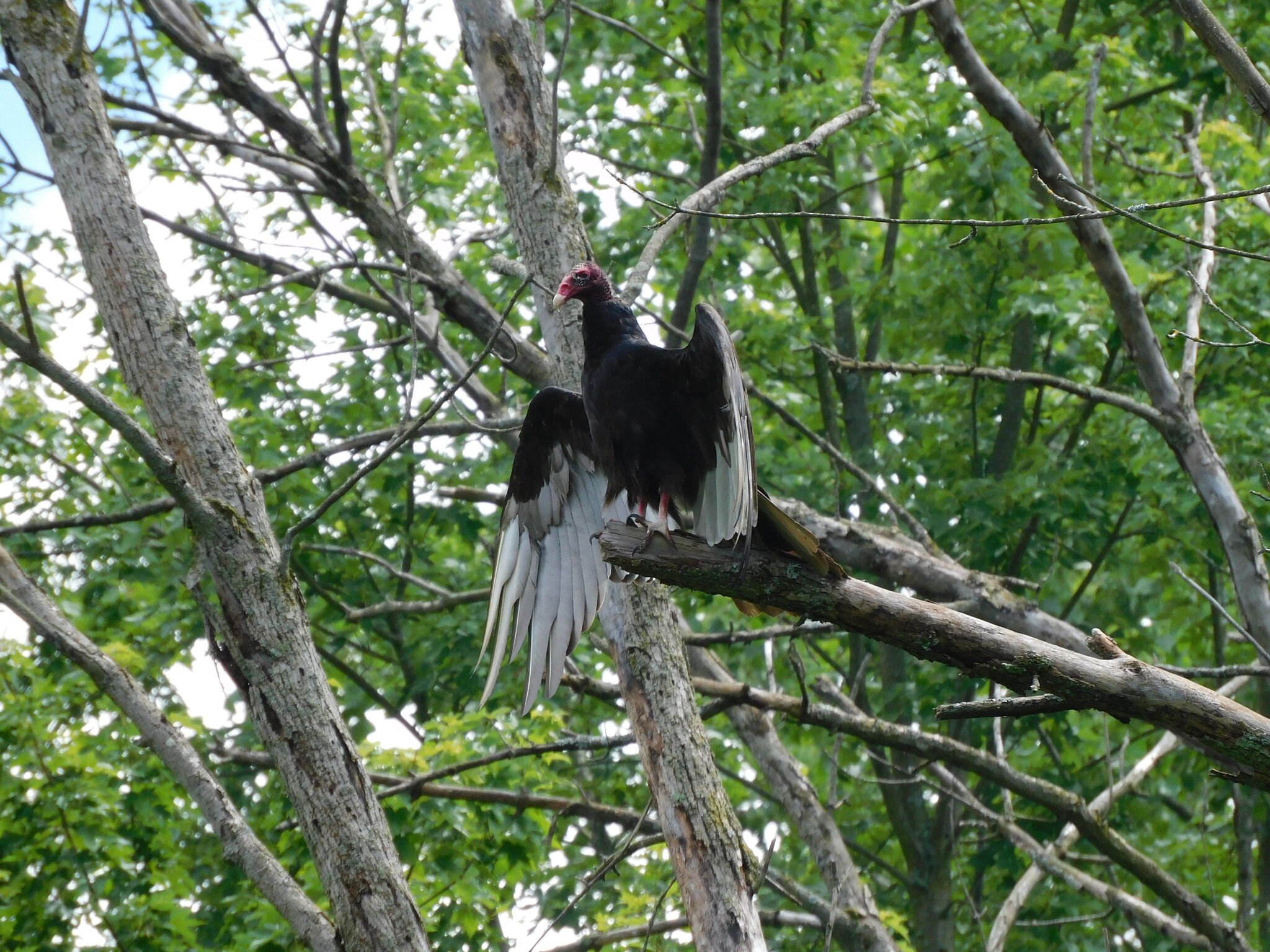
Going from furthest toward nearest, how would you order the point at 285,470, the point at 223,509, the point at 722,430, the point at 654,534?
the point at 285,470 < the point at 722,430 < the point at 223,509 < the point at 654,534

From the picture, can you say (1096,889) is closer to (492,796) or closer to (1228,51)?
(492,796)

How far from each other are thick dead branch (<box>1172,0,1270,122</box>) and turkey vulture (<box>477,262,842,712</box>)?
1139 mm

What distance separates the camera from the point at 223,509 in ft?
9.72

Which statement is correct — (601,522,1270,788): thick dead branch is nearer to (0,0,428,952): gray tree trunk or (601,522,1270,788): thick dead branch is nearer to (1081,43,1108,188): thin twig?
(0,0,428,952): gray tree trunk

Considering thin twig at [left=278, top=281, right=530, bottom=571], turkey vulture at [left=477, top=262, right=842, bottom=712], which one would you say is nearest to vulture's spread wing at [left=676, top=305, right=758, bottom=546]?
turkey vulture at [left=477, top=262, right=842, bottom=712]

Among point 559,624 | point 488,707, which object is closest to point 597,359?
point 559,624

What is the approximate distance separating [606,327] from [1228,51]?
174 centimetres

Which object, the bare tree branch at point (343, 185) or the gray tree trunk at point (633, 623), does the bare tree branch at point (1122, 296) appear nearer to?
the gray tree trunk at point (633, 623)

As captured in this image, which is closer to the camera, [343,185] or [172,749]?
[172,749]

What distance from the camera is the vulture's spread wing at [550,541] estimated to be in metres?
3.47

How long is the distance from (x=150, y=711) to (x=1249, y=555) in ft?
11.1

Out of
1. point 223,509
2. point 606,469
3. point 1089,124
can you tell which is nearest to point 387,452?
point 223,509

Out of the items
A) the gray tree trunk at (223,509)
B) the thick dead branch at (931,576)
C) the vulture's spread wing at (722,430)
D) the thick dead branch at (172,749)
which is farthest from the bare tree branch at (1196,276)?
the thick dead branch at (172,749)

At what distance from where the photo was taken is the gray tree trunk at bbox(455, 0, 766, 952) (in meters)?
3.19
